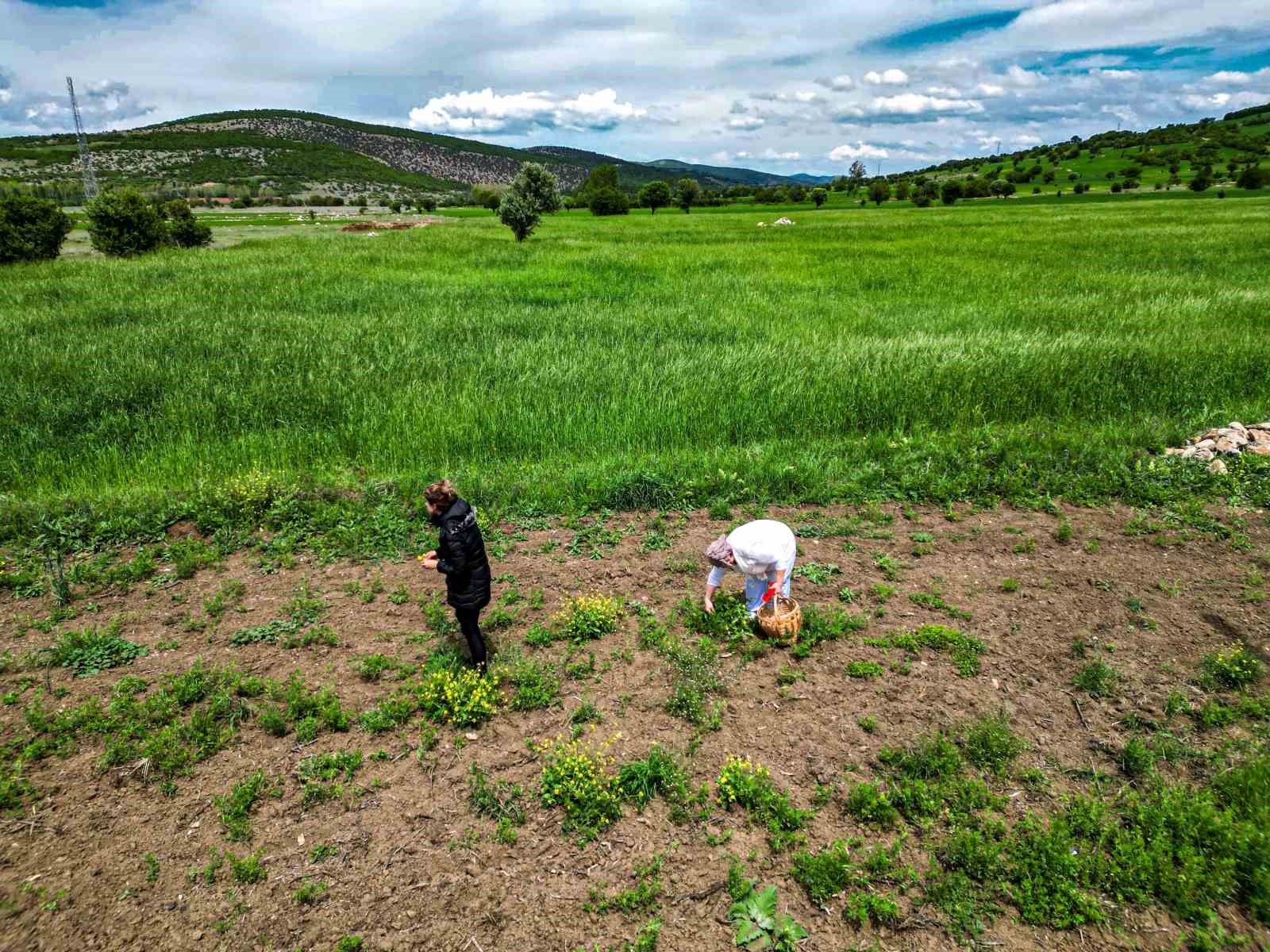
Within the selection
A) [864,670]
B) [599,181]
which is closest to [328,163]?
[599,181]

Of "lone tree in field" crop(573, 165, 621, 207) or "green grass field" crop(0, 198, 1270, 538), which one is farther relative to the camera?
"lone tree in field" crop(573, 165, 621, 207)

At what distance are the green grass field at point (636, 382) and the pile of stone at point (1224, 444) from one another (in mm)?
310

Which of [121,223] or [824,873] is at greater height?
[121,223]

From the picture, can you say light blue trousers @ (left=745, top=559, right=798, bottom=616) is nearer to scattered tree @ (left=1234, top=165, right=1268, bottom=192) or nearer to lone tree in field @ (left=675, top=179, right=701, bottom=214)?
lone tree in field @ (left=675, top=179, right=701, bottom=214)

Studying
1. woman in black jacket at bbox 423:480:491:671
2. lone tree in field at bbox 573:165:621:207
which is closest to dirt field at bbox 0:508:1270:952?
woman in black jacket at bbox 423:480:491:671

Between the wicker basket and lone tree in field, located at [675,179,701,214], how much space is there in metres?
81.9

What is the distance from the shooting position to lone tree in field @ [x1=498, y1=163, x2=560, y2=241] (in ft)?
116

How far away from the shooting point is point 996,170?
374 feet

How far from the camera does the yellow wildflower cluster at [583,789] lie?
393cm

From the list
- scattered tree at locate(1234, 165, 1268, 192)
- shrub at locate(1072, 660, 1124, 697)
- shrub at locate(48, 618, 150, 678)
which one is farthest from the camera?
scattered tree at locate(1234, 165, 1268, 192)

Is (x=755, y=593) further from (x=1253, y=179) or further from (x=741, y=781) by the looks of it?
(x=1253, y=179)

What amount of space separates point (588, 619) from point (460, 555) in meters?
1.45

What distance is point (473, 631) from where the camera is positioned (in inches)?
197

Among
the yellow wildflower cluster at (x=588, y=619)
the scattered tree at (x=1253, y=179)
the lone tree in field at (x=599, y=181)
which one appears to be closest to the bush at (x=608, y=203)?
the lone tree in field at (x=599, y=181)
